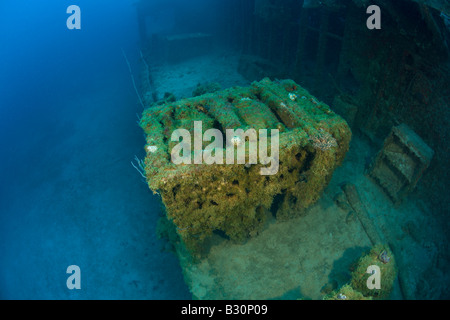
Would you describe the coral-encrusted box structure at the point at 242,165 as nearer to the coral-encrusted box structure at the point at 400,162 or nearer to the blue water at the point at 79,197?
the coral-encrusted box structure at the point at 400,162

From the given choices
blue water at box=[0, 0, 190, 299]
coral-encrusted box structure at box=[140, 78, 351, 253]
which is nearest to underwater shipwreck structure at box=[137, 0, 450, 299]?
coral-encrusted box structure at box=[140, 78, 351, 253]

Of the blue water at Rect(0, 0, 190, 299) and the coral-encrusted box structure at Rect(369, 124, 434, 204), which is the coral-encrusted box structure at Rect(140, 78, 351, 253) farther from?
the blue water at Rect(0, 0, 190, 299)

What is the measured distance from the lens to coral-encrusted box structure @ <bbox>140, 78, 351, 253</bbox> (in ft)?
12.1

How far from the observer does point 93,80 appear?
22859 mm

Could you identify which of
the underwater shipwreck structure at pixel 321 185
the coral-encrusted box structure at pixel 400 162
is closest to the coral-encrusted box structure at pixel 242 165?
the underwater shipwreck structure at pixel 321 185

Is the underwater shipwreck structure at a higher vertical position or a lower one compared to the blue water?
higher

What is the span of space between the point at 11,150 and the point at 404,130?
72.0ft

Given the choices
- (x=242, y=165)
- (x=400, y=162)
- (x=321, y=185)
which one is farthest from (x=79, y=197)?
(x=400, y=162)

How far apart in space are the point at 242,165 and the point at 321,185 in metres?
1.99

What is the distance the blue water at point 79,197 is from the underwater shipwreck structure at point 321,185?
10.1 feet

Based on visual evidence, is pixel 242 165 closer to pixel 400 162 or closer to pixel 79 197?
pixel 400 162

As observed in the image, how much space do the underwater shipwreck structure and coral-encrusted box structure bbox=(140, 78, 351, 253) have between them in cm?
2

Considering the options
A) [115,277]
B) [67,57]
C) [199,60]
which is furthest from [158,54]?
[67,57]

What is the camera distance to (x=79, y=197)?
1065 cm
